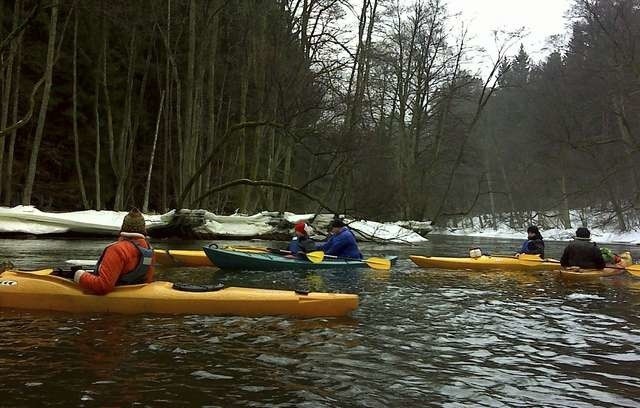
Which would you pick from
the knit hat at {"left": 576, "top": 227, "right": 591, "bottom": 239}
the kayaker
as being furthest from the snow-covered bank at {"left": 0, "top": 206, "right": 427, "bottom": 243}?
the knit hat at {"left": 576, "top": 227, "right": 591, "bottom": 239}

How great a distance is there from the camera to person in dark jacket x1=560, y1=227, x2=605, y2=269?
10.9 m

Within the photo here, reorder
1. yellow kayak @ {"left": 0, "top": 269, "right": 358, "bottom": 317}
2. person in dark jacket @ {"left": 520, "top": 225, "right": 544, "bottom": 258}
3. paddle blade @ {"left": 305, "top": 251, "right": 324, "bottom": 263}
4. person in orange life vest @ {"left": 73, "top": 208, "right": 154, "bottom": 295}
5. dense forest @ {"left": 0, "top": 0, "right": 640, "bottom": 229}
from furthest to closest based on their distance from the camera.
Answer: dense forest @ {"left": 0, "top": 0, "right": 640, "bottom": 229} < person in dark jacket @ {"left": 520, "top": 225, "right": 544, "bottom": 258} < paddle blade @ {"left": 305, "top": 251, "right": 324, "bottom": 263} < yellow kayak @ {"left": 0, "top": 269, "right": 358, "bottom": 317} < person in orange life vest @ {"left": 73, "top": 208, "right": 154, "bottom": 295}

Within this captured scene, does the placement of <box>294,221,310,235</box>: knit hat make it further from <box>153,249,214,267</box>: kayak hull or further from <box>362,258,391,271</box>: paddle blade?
<box>153,249,214,267</box>: kayak hull

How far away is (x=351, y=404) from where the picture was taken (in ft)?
11.0

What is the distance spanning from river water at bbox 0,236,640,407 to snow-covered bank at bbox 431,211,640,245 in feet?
49.9

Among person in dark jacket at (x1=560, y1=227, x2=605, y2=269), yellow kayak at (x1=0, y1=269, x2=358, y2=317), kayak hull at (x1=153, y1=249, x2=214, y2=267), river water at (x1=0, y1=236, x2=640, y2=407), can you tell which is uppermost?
person in dark jacket at (x1=560, y1=227, x2=605, y2=269)

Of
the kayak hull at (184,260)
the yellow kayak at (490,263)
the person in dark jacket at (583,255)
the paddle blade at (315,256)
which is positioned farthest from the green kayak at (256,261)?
the person in dark jacket at (583,255)

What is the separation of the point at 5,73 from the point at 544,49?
2669 cm

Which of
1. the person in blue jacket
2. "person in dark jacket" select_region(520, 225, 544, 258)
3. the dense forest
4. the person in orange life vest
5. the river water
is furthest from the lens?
the dense forest

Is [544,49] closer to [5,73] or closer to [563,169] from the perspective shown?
[563,169]

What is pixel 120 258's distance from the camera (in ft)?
18.4

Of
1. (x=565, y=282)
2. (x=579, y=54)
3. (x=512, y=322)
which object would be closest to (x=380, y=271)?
(x=565, y=282)

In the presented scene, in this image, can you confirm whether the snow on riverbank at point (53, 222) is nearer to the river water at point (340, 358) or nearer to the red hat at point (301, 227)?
the red hat at point (301, 227)

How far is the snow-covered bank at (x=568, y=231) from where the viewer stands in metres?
28.5
